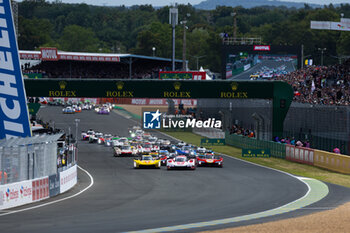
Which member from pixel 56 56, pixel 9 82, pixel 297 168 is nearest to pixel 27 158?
pixel 9 82

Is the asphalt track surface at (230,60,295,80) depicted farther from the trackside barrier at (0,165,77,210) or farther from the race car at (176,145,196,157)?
the trackside barrier at (0,165,77,210)

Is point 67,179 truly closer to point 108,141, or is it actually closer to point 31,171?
point 31,171

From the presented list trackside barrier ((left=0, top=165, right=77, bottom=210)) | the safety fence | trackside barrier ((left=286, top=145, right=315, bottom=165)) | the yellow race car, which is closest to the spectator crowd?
trackside barrier ((left=286, top=145, right=315, bottom=165))

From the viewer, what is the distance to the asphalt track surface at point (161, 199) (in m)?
20.7

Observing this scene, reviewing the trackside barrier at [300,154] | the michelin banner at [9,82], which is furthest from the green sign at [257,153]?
the michelin banner at [9,82]

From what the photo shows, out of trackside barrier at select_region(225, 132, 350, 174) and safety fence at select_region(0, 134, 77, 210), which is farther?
trackside barrier at select_region(225, 132, 350, 174)

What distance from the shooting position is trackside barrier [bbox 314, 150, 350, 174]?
40.6 m

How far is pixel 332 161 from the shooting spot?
4262 centimetres

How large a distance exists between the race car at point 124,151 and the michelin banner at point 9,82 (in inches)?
981

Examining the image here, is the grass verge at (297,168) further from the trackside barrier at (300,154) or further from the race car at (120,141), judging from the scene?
the race car at (120,141)

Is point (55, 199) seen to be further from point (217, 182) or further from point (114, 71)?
point (114, 71)

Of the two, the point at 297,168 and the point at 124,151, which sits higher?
the point at 297,168

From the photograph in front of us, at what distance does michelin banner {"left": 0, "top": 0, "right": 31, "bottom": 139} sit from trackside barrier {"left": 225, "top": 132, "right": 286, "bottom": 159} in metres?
26.2

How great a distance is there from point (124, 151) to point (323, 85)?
20.3m
